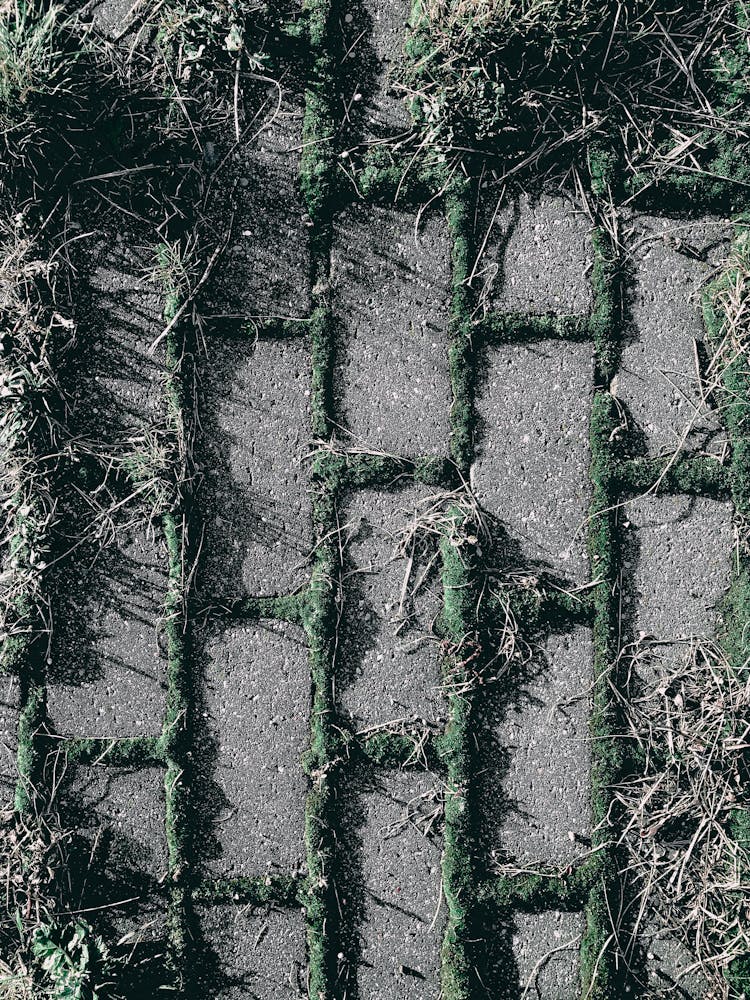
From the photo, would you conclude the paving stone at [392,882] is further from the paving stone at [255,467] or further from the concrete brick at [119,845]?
the paving stone at [255,467]

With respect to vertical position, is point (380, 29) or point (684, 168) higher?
point (380, 29)

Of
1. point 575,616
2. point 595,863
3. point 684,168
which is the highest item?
point 684,168

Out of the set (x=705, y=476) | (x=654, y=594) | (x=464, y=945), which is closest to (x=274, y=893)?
(x=464, y=945)

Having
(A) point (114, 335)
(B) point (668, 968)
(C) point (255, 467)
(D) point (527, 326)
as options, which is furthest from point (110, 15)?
(B) point (668, 968)

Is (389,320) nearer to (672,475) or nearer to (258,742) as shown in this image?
(672,475)

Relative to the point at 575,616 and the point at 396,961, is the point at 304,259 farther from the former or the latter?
the point at 396,961

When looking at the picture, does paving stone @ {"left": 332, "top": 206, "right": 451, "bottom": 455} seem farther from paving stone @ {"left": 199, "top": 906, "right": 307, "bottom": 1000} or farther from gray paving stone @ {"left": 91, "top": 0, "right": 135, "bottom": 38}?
paving stone @ {"left": 199, "top": 906, "right": 307, "bottom": 1000}
